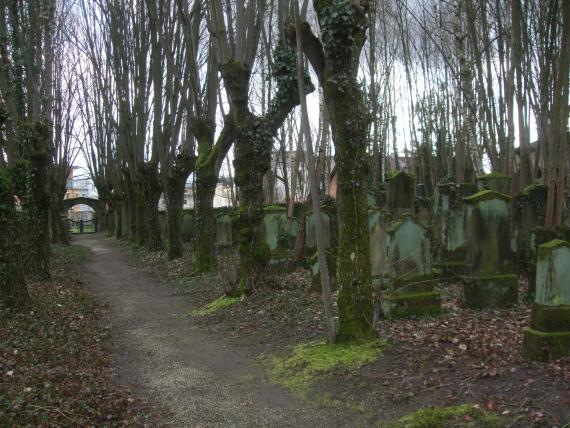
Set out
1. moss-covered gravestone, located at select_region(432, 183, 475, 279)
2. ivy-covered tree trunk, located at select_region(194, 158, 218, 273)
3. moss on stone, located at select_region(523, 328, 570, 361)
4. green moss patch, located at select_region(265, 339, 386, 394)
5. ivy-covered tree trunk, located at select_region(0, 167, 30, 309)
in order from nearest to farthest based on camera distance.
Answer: moss on stone, located at select_region(523, 328, 570, 361)
green moss patch, located at select_region(265, 339, 386, 394)
ivy-covered tree trunk, located at select_region(0, 167, 30, 309)
moss-covered gravestone, located at select_region(432, 183, 475, 279)
ivy-covered tree trunk, located at select_region(194, 158, 218, 273)

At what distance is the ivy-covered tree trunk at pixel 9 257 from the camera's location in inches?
332

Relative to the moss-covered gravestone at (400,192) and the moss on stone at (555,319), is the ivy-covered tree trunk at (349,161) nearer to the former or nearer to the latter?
the moss on stone at (555,319)

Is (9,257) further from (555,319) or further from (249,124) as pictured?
(555,319)

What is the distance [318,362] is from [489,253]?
3.22m

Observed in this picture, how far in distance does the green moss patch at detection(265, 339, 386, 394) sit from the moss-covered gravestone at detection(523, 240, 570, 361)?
1.46 meters

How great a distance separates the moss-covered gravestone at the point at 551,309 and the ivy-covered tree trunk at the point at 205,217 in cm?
1015

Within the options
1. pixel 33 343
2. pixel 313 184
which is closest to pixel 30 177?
pixel 33 343

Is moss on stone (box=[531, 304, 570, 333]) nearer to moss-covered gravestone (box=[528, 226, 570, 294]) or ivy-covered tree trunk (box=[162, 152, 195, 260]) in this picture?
moss-covered gravestone (box=[528, 226, 570, 294])

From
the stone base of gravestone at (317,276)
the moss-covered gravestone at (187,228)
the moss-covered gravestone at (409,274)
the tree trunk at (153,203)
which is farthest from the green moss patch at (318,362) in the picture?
the moss-covered gravestone at (187,228)

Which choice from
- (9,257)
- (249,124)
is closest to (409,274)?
(249,124)

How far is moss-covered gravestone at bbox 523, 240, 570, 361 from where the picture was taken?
4.79 m

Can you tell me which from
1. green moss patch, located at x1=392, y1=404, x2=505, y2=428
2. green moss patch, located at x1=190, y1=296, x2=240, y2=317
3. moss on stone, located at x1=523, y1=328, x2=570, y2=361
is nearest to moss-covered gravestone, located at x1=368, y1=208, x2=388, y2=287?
green moss patch, located at x1=190, y1=296, x2=240, y2=317

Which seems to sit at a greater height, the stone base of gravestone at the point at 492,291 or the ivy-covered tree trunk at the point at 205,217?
the ivy-covered tree trunk at the point at 205,217

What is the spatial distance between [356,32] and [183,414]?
4.08 metres
